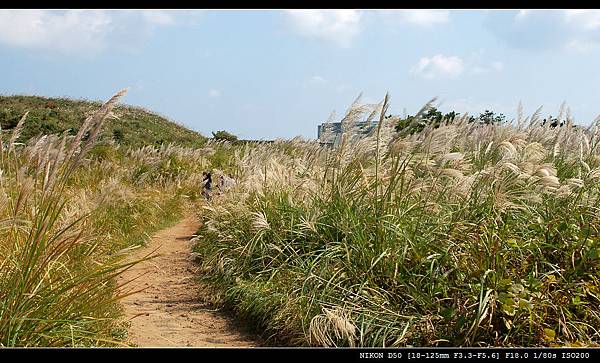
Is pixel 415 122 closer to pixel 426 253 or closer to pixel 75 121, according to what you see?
pixel 426 253

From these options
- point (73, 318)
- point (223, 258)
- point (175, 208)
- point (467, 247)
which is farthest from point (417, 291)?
point (175, 208)

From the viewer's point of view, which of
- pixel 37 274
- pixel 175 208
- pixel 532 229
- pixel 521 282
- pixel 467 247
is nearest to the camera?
pixel 37 274

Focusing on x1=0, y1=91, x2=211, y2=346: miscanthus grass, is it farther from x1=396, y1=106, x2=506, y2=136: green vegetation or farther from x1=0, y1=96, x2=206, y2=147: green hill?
x1=0, y1=96, x2=206, y2=147: green hill

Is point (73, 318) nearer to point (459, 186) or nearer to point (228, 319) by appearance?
point (228, 319)

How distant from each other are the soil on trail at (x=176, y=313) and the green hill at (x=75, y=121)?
1689 cm

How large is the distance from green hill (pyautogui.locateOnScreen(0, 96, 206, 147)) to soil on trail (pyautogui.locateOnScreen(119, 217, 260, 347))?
16.9 m

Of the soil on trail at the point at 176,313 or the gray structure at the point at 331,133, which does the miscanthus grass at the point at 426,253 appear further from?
the soil on trail at the point at 176,313

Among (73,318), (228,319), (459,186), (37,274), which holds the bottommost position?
(228,319)

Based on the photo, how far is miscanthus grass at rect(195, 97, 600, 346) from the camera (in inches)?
154

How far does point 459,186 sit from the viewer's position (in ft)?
14.8

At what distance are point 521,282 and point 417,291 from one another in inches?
25.9

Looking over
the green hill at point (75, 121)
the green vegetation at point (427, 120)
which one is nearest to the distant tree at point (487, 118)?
the green vegetation at point (427, 120)

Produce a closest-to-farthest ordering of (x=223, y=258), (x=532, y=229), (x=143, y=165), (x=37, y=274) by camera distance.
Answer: (x=37, y=274)
(x=532, y=229)
(x=223, y=258)
(x=143, y=165)

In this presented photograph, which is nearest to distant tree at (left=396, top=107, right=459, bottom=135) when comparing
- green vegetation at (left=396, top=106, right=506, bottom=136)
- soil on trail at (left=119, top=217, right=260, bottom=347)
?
green vegetation at (left=396, top=106, right=506, bottom=136)
